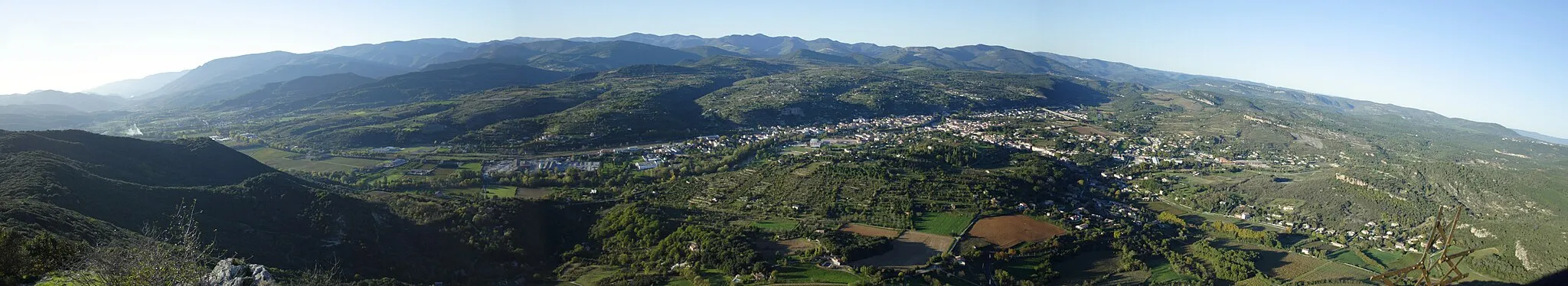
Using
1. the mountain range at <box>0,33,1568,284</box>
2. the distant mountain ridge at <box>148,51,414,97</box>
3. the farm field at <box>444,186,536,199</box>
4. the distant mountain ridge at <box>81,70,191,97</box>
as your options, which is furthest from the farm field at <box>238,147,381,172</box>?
the distant mountain ridge at <box>81,70,191,97</box>

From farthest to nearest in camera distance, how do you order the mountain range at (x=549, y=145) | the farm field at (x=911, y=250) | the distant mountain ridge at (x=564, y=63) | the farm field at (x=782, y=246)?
the distant mountain ridge at (x=564, y=63), the farm field at (x=782, y=246), the farm field at (x=911, y=250), the mountain range at (x=549, y=145)

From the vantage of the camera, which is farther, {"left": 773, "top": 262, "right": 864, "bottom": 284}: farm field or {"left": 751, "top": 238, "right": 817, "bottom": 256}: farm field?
{"left": 751, "top": 238, "right": 817, "bottom": 256}: farm field

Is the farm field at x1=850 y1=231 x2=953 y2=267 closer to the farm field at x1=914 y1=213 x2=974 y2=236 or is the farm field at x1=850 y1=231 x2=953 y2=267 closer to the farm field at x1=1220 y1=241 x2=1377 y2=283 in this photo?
the farm field at x1=914 y1=213 x2=974 y2=236

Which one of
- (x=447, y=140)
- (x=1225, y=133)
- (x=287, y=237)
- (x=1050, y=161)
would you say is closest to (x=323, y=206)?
(x=287, y=237)

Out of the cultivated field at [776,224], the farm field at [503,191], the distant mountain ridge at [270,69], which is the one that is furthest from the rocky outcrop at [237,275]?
the distant mountain ridge at [270,69]

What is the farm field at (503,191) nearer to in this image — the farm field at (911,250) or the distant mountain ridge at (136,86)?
the farm field at (911,250)

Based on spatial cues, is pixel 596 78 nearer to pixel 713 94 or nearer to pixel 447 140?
pixel 713 94
